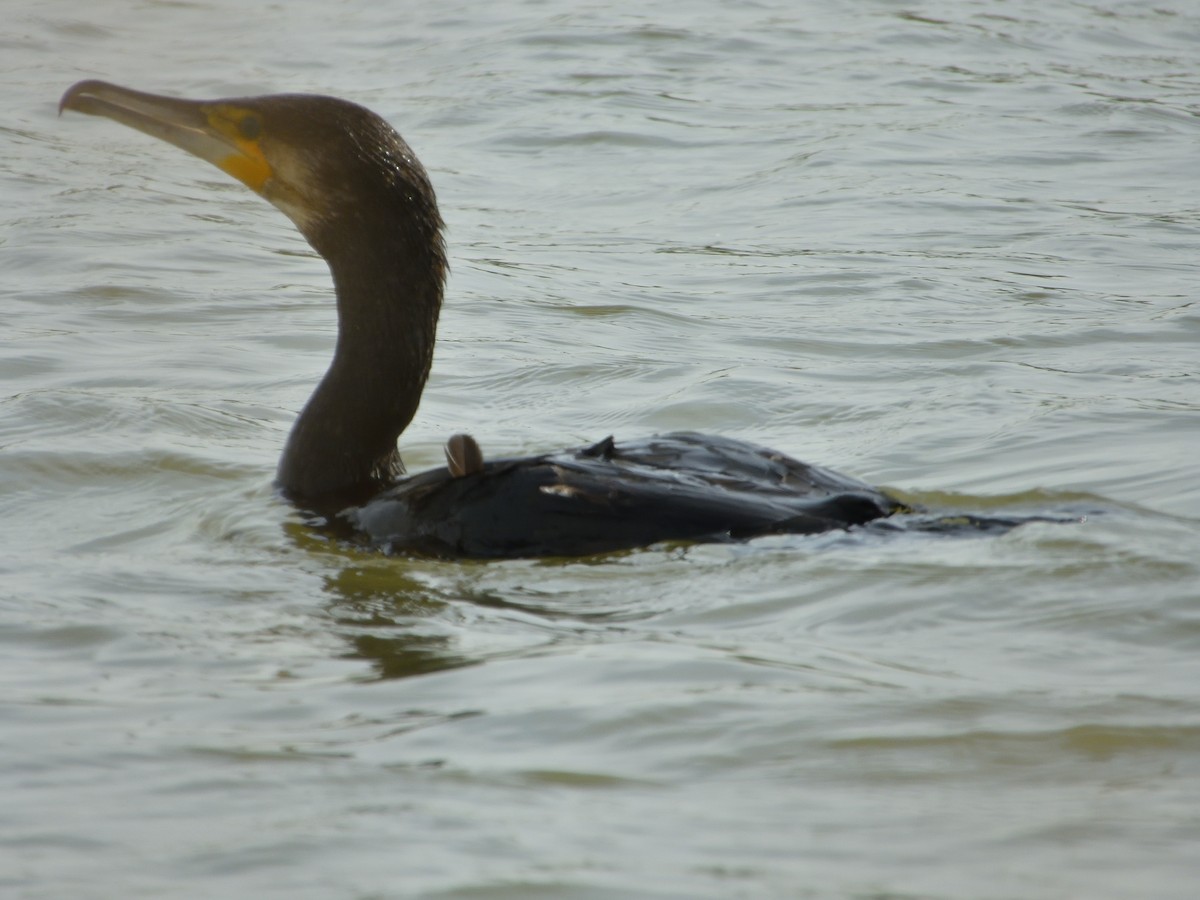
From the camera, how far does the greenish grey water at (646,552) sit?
3.04m

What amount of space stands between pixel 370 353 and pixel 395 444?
29 centimetres

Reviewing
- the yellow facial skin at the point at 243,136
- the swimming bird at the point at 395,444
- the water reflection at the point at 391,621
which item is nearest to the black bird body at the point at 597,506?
the swimming bird at the point at 395,444

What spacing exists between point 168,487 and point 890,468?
229 centimetres

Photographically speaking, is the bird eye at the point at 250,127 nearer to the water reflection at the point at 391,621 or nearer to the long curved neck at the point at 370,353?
the long curved neck at the point at 370,353

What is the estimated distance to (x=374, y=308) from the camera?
506cm

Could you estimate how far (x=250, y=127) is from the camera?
518 cm

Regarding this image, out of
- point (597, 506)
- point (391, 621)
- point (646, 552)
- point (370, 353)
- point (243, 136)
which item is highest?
point (243, 136)

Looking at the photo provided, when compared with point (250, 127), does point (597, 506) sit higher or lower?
lower

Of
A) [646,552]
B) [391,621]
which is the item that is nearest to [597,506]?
[646,552]

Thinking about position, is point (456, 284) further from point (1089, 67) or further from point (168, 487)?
point (1089, 67)

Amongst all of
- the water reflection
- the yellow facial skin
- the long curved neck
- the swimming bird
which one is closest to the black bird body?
the swimming bird

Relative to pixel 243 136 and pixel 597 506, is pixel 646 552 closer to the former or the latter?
pixel 597 506

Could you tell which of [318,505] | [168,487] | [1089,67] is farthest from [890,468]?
[1089,67]

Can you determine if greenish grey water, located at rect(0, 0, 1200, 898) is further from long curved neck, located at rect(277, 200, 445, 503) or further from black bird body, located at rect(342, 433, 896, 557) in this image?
long curved neck, located at rect(277, 200, 445, 503)
